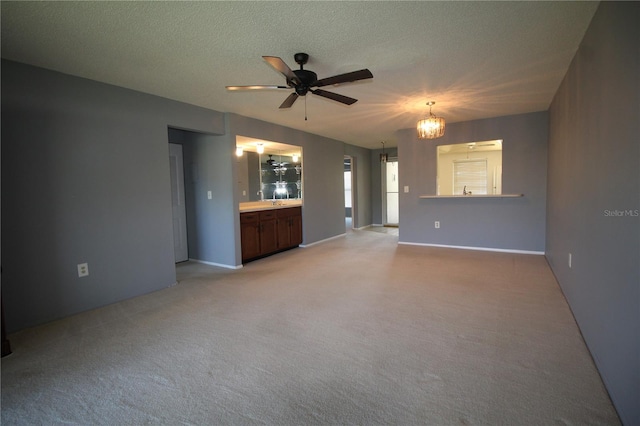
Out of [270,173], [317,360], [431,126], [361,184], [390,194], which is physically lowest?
[317,360]

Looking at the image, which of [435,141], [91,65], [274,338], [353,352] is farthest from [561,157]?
[91,65]

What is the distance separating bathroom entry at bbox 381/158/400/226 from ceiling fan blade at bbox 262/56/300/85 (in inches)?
260

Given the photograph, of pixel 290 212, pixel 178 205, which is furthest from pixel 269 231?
pixel 178 205

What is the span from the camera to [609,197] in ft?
5.65

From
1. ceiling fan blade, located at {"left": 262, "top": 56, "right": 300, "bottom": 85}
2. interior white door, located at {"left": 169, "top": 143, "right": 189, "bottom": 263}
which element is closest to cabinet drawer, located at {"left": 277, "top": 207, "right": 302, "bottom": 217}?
interior white door, located at {"left": 169, "top": 143, "right": 189, "bottom": 263}

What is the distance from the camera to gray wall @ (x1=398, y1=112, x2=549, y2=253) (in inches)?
188

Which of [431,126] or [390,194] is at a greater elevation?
[431,126]

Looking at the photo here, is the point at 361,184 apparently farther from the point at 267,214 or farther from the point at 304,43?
the point at 304,43

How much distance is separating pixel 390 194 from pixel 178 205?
5816mm

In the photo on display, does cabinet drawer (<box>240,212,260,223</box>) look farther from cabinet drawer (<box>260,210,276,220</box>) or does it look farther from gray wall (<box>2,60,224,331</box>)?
gray wall (<box>2,60,224,331</box>)

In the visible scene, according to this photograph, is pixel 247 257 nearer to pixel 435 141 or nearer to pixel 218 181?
pixel 218 181

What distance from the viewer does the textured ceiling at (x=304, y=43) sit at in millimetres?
1874

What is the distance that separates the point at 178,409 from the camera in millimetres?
1644

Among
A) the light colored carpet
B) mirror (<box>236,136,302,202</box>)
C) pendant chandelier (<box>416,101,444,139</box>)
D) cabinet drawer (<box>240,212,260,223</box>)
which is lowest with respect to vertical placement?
the light colored carpet
